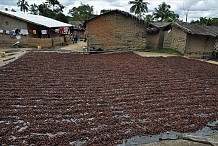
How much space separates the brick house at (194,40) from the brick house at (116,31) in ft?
10.8

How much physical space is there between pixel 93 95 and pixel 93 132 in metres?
2.87

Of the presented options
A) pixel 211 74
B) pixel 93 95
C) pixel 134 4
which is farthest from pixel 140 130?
pixel 134 4

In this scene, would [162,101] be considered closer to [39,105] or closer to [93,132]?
[93,132]

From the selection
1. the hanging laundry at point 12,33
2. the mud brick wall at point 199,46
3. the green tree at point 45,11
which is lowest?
the mud brick wall at point 199,46

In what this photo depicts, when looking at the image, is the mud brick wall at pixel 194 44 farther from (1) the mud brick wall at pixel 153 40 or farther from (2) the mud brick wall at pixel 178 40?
(1) the mud brick wall at pixel 153 40

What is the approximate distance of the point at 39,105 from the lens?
7.19 metres

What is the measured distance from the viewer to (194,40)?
19844 mm

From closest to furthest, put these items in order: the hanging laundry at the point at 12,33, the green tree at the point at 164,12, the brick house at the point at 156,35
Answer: the hanging laundry at the point at 12,33, the brick house at the point at 156,35, the green tree at the point at 164,12

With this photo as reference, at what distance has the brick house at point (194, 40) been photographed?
62.9 ft

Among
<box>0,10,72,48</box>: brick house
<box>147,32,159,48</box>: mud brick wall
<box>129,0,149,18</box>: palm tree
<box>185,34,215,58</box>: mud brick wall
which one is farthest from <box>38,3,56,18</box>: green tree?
<box>185,34,215,58</box>: mud brick wall

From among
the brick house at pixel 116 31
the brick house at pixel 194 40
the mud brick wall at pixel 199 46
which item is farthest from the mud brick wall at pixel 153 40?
the mud brick wall at pixel 199 46

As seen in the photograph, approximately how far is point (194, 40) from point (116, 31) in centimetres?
720

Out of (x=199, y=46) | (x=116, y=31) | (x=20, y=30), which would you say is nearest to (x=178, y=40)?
(x=199, y=46)

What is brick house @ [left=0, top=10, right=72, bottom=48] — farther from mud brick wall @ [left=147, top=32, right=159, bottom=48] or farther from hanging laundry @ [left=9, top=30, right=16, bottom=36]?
mud brick wall @ [left=147, top=32, right=159, bottom=48]
